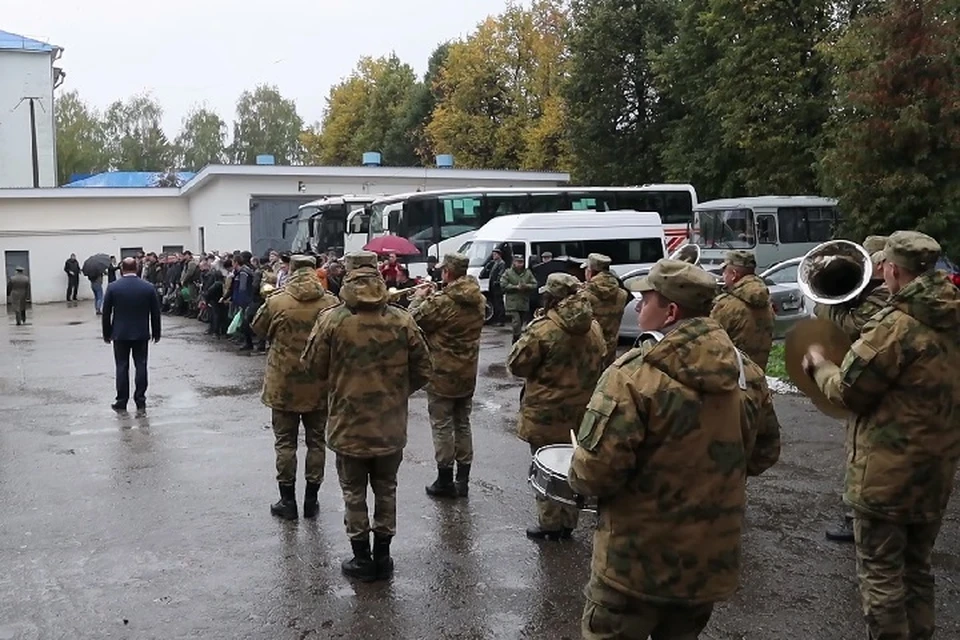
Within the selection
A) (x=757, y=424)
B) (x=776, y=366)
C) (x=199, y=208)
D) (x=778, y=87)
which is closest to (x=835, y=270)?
(x=757, y=424)

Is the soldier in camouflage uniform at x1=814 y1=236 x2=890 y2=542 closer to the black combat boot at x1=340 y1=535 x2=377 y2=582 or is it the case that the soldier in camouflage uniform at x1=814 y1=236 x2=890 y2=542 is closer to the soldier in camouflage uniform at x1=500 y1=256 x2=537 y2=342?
the black combat boot at x1=340 y1=535 x2=377 y2=582

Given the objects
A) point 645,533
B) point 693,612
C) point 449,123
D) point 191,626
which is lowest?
point 191,626

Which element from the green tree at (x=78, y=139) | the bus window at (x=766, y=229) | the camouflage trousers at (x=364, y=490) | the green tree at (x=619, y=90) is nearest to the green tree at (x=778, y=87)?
the bus window at (x=766, y=229)

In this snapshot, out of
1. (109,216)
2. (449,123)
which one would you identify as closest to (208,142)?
(449,123)

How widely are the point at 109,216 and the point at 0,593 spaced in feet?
119

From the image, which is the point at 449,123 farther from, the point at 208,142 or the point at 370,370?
the point at 208,142

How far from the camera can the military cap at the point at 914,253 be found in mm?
4543

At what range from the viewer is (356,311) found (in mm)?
6051

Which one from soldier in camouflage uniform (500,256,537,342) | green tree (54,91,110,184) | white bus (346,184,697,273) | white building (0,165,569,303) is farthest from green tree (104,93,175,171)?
soldier in camouflage uniform (500,256,537,342)

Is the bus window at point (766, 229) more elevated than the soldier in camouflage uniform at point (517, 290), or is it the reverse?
the bus window at point (766, 229)

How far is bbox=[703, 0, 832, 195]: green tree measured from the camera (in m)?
30.5

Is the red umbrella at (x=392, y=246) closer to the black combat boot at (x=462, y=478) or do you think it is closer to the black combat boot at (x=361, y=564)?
the black combat boot at (x=462, y=478)

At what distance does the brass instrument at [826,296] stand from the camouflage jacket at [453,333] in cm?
348

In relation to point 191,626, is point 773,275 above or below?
above
